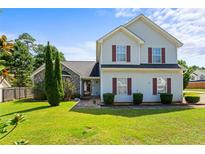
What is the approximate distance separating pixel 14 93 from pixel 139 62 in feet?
42.5

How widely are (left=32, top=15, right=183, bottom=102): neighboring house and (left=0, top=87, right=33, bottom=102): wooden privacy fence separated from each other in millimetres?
9345

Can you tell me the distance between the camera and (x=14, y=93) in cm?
2347

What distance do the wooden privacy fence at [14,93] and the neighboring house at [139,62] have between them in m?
9.34

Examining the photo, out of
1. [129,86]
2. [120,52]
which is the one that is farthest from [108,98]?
[120,52]

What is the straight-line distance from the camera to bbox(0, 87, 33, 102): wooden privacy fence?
21375 millimetres

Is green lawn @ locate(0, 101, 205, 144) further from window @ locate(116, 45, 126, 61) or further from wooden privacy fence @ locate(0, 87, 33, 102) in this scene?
wooden privacy fence @ locate(0, 87, 33, 102)

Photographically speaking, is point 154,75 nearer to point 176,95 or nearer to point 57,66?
point 176,95

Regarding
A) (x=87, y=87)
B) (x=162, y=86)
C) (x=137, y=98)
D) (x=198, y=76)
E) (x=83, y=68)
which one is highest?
(x=83, y=68)

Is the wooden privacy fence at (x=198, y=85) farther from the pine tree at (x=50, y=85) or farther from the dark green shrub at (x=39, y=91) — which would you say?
the pine tree at (x=50, y=85)

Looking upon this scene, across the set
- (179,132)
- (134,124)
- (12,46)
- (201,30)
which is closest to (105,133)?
(134,124)

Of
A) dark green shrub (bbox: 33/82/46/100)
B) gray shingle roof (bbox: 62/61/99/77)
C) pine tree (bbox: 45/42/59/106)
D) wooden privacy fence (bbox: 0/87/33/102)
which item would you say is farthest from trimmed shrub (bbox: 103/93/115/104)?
wooden privacy fence (bbox: 0/87/33/102)

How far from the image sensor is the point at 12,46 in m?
1.90

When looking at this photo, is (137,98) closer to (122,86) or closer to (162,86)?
(122,86)

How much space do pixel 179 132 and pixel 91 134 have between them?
119 inches
